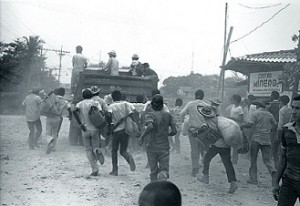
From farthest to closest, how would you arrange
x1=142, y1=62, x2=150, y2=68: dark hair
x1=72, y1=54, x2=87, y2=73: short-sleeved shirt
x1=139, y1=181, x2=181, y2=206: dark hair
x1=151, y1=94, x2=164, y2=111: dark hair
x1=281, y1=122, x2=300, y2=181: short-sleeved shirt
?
x1=142, y1=62, x2=150, y2=68: dark hair → x1=72, y1=54, x2=87, y2=73: short-sleeved shirt → x1=151, y1=94, x2=164, y2=111: dark hair → x1=281, y1=122, x2=300, y2=181: short-sleeved shirt → x1=139, y1=181, x2=181, y2=206: dark hair

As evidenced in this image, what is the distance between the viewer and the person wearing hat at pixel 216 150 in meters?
5.88

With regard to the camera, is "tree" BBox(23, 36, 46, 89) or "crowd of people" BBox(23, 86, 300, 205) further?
"tree" BBox(23, 36, 46, 89)

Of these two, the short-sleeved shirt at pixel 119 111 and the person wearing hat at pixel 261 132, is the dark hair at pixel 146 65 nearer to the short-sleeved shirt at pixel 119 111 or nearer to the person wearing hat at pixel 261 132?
the short-sleeved shirt at pixel 119 111

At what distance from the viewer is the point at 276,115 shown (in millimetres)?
8961

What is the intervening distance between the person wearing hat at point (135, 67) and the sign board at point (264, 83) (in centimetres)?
387

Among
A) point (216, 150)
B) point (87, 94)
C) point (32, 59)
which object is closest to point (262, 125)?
point (216, 150)

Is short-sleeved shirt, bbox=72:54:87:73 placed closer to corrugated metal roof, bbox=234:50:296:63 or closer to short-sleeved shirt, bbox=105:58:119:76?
short-sleeved shirt, bbox=105:58:119:76

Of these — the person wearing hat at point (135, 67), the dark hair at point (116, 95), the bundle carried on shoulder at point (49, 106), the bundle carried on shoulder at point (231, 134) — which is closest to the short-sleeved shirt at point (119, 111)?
the dark hair at point (116, 95)

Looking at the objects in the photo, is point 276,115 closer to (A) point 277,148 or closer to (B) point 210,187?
(A) point 277,148

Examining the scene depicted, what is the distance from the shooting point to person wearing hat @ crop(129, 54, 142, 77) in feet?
36.3

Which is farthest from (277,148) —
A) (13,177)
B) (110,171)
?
(13,177)

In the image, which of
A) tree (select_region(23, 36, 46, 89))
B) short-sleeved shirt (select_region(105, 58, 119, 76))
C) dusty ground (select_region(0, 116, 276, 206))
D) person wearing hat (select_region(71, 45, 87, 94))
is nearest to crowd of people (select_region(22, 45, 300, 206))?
dusty ground (select_region(0, 116, 276, 206))

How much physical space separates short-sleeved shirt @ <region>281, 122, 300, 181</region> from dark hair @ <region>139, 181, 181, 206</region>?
76.9 inches

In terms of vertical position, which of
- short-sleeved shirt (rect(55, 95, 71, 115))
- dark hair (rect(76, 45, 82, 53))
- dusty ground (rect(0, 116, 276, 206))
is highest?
dark hair (rect(76, 45, 82, 53))
